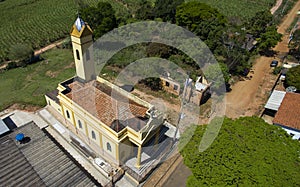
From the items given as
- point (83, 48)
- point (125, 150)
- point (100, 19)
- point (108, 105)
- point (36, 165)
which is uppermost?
point (83, 48)

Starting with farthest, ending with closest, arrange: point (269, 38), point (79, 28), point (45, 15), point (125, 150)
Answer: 1. point (45, 15)
2. point (269, 38)
3. point (125, 150)
4. point (79, 28)

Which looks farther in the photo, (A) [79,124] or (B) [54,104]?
(B) [54,104]

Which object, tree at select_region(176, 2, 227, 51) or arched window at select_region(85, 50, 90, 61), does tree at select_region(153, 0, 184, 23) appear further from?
arched window at select_region(85, 50, 90, 61)

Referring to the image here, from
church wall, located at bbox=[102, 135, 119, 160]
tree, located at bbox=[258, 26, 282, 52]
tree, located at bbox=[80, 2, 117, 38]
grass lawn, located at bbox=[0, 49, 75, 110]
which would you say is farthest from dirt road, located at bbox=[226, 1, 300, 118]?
grass lawn, located at bbox=[0, 49, 75, 110]

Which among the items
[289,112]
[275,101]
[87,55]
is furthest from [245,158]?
[87,55]

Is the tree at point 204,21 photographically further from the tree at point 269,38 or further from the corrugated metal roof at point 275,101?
the corrugated metal roof at point 275,101

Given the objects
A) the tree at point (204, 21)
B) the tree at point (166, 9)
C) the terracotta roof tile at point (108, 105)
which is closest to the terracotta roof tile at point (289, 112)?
the tree at point (204, 21)

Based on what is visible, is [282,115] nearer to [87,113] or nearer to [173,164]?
[173,164]

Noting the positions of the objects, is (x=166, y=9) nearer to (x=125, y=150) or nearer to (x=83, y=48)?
(x=83, y=48)

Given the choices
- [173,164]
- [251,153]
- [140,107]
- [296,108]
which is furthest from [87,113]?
[296,108]
